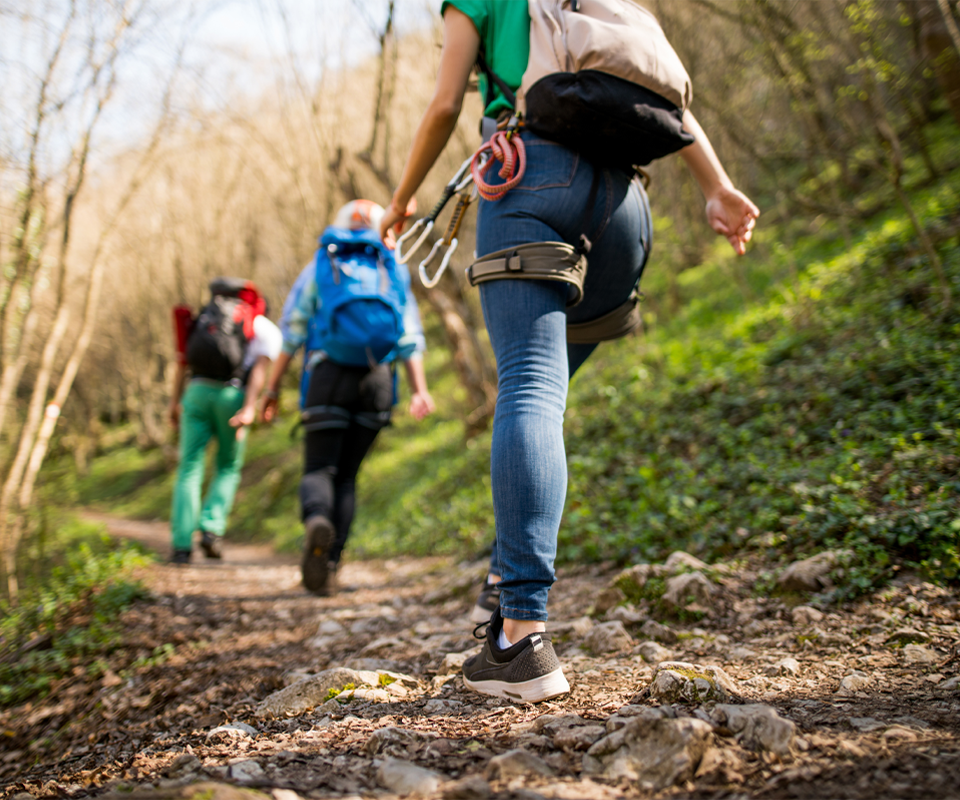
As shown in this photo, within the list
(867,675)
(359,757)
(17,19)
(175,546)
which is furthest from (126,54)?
(867,675)

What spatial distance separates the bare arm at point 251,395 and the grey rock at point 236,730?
134 inches

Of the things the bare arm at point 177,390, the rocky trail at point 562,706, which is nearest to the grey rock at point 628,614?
the rocky trail at point 562,706

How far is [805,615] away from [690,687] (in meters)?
0.97

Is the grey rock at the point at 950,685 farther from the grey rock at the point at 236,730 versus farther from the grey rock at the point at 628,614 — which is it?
the grey rock at the point at 236,730

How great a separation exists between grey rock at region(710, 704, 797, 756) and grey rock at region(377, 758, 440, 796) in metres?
0.58

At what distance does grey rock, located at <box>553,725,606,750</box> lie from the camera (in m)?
1.23

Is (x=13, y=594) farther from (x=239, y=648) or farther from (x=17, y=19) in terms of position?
(x=17, y=19)

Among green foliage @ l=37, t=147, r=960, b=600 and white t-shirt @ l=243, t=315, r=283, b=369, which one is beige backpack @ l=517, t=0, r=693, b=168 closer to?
green foliage @ l=37, t=147, r=960, b=600

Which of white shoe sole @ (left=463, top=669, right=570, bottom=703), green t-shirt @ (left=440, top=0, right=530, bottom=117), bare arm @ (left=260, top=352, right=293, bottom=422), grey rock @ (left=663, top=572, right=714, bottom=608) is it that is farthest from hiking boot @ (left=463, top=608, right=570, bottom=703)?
bare arm @ (left=260, top=352, right=293, bottom=422)

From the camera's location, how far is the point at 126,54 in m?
5.27

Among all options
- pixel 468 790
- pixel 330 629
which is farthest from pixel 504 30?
pixel 330 629

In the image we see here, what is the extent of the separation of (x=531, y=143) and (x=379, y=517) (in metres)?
6.54

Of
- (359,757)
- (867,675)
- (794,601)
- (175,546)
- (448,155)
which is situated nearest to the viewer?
(359,757)

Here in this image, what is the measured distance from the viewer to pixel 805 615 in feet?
6.95
